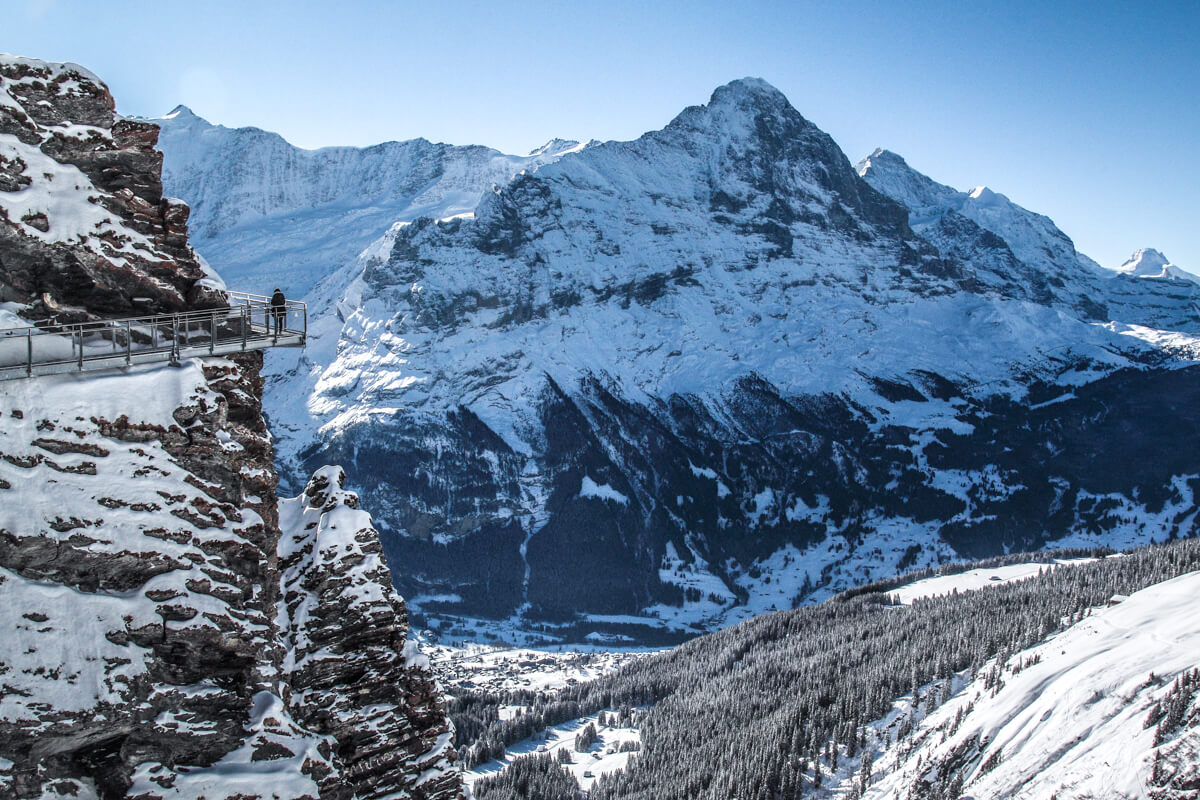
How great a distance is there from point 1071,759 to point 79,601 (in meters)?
120

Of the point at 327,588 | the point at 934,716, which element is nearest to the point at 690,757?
the point at 934,716

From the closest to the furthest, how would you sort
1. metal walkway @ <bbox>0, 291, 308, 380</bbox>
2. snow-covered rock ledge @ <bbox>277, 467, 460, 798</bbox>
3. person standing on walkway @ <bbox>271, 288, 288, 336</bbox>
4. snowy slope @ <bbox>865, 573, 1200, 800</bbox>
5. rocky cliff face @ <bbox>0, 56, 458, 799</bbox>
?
rocky cliff face @ <bbox>0, 56, 458, 799</bbox>
metal walkway @ <bbox>0, 291, 308, 380</bbox>
person standing on walkway @ <bbox>271, 288, 288, 336</bbox>
snow-covered rock ledge @ <bbox>277, 467, 460, 798</bbox>
snowy slope @ <bbox>865, 573, 1200, 800</bbox>

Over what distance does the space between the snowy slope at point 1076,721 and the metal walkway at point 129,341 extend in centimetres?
10629

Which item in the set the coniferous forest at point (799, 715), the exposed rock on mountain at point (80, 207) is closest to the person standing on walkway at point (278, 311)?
the exposed rock on mountain at point (80, 207)

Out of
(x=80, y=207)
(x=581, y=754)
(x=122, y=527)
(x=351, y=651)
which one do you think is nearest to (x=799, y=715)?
(x=581, y=754)

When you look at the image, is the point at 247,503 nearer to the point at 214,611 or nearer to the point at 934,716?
the point at 214,611

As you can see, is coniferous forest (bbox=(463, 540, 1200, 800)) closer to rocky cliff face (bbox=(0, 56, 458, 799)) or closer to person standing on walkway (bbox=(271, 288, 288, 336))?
rocky cliff face (bbox=(0, 56, 458, 799))

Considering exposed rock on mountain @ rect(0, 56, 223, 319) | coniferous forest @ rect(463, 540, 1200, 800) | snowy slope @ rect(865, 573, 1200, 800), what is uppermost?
exposed rock on mountain @ rect(0, 56, 223, 319)

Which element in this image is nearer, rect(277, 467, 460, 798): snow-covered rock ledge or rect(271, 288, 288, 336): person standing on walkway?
rect(271, 288, 288, 336): person standing on walkway

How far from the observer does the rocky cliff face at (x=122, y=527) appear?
85.7 feet

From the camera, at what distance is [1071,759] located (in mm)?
108875

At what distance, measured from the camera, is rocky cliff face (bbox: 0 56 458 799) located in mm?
26109

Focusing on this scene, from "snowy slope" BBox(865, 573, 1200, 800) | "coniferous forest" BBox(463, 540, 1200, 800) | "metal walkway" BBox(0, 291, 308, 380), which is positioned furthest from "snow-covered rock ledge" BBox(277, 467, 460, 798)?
"coniferous forest" BBox(463, 540, 1200, 800)

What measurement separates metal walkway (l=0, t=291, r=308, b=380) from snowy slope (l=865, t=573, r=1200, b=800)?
349 ft
